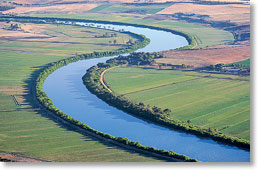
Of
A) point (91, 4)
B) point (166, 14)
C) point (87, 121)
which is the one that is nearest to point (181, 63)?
point (87, 121)

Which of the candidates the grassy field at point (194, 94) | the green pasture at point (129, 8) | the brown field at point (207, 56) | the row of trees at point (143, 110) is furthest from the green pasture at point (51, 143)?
the green pasture at point (129, 8)

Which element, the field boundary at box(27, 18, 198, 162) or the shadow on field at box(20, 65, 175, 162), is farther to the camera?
the shadow on field at box(20, 65, 175, 162)

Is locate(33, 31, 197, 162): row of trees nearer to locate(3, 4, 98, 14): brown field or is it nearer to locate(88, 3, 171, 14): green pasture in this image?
locate(88, 3, 171, 14): green pasture

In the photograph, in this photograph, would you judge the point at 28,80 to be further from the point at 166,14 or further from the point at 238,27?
the point at 166,14

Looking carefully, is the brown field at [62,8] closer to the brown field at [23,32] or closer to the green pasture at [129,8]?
the green pasture at [129,8]

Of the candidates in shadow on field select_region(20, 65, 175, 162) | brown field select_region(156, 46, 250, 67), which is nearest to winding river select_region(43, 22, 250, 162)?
shadow on field select_region(20, 65, 175, 162)

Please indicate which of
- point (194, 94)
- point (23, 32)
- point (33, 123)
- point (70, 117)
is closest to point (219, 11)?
point (23, 32)
